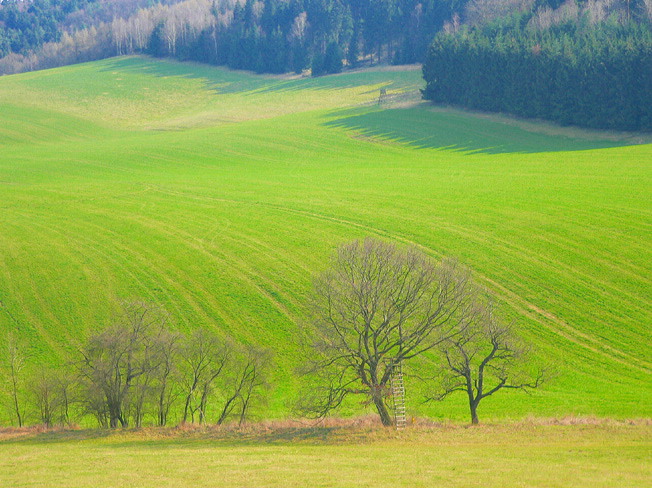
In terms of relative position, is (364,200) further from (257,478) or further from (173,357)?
(257,478)

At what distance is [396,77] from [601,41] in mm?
54283

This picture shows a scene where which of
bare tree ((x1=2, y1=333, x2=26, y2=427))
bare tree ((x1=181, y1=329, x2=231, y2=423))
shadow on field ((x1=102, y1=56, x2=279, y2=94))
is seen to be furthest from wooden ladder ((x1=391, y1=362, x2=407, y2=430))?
shadow on field ((x1=102, y1=56, x2=279, y2=94))

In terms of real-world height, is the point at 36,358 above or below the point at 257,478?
below

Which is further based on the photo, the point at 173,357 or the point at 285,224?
the point at 285,224

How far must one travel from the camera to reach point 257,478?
21.3 m

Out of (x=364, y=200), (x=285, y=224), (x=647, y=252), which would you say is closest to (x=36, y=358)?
(x=285, y=224)

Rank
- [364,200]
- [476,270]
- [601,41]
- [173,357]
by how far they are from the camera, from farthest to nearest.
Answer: [601,41] → [364,200] → [476,270] → [173,357]

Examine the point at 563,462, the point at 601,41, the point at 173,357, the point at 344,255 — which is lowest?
the point at 173,357

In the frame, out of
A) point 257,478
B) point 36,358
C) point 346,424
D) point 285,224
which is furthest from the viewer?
point 285,224

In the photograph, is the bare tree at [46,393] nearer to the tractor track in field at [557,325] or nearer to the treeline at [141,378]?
the treeline at [141,378]

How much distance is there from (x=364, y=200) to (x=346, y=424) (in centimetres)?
3769

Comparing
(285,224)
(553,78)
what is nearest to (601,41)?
(553,78)

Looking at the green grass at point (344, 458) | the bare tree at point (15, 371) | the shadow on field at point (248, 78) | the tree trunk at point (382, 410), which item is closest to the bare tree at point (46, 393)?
the bare tree at point (15, 371)

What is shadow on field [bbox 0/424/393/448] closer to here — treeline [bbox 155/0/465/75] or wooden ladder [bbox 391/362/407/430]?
wooden ladder [bbox 391/362/407/430]
